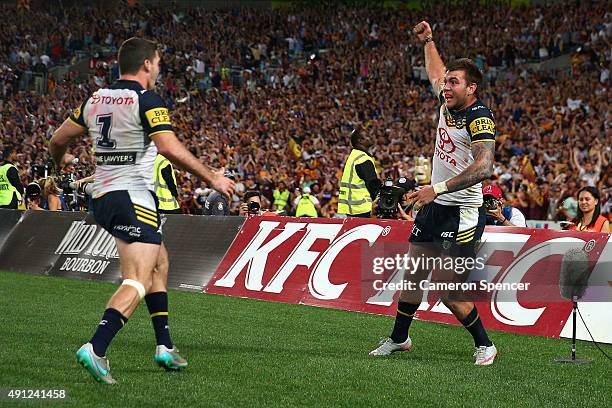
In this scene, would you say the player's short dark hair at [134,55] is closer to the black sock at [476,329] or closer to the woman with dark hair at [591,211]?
the black sock at [476,329]

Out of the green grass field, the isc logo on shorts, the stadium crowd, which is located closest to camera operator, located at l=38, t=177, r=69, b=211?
the stadium crowd

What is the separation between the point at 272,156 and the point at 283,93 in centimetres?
699

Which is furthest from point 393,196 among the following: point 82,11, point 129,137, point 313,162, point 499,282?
point 82,11

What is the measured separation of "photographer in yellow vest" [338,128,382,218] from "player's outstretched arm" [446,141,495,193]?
5076 millimetres

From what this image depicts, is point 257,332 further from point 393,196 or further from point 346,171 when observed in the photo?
point 346,171

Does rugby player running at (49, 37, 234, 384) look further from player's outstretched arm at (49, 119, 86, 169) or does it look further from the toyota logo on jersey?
the toyota logo on jersey

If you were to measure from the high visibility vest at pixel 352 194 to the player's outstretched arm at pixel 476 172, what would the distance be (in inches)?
218

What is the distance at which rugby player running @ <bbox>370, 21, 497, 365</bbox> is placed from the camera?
780cm

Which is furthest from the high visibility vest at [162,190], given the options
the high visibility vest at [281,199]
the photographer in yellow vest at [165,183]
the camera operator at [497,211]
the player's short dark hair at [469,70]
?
the high visibility vest at [281,199]

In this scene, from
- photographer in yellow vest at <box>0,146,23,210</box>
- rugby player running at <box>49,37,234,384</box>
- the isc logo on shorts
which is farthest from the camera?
photographer in yellow vest at <box>0,146,23,210</box>

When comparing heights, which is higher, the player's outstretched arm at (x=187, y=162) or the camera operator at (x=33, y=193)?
the player's outstretched arm at (x=187, y=162)

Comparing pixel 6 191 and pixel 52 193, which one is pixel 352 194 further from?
pixel 6 191

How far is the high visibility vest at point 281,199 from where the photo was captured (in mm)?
24734

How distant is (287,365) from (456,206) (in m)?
1.92
